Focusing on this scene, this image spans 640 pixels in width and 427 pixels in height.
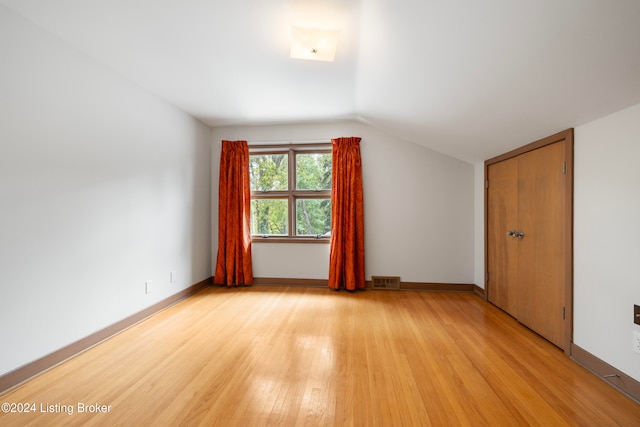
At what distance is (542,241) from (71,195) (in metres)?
3.83

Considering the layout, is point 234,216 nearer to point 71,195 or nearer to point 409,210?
point 71,195

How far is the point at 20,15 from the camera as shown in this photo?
167 cm

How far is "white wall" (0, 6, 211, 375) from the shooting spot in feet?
5.36

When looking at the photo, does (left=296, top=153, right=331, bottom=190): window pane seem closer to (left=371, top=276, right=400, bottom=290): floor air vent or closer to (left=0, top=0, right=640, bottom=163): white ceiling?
(left=0, top=0, right=640, bottom=163): white ceiling

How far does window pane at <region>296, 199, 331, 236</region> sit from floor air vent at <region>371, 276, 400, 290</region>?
3.10 feet

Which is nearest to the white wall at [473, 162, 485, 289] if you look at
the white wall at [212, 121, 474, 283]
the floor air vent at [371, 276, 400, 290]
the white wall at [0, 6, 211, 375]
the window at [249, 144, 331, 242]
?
the white wall at [212, 121, 474, 283]

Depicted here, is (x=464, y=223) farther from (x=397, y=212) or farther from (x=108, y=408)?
(x=108, y=408)

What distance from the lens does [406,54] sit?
6.10ft

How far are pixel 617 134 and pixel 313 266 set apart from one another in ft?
10.4

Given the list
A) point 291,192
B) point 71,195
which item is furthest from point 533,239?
point 71,195

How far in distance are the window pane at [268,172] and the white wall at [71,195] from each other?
1.20 metres

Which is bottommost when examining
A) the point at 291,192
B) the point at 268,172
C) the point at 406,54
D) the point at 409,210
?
the point at 409,210

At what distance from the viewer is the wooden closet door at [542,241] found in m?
2.08

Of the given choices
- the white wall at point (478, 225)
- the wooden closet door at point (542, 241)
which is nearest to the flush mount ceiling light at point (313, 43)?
the wooden closet door at point (542, 241)
